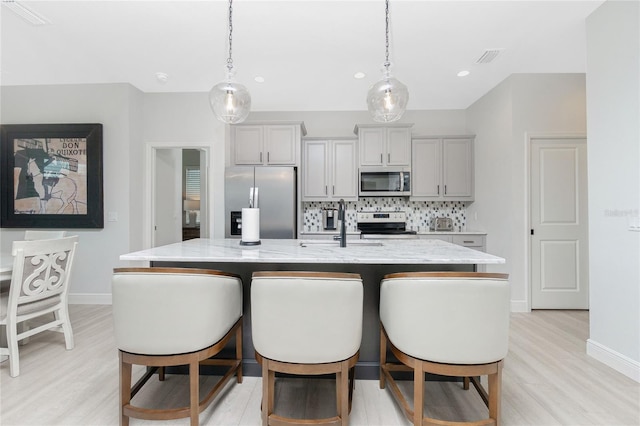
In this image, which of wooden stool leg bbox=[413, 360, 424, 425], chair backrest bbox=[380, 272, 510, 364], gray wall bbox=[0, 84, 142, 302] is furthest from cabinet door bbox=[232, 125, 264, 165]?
wooden stool leg bbox=[413, 360, 424, 425]

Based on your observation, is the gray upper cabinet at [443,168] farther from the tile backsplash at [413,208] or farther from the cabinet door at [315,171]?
the cabinet door at [315,171]

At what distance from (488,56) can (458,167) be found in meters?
1.57

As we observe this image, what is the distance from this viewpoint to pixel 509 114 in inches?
135

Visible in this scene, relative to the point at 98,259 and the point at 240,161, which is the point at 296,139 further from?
the point at 98,259

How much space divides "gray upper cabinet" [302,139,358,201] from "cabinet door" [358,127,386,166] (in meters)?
0.12

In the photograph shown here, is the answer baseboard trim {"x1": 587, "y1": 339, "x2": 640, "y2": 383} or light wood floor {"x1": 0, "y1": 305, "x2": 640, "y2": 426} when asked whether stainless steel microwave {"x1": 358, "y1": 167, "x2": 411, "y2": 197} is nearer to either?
light wood floor {"x1": 0, "y1": 305, "x2": 640, "y2": 426}

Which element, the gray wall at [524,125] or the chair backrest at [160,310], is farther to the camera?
the gray wall at [524,125]

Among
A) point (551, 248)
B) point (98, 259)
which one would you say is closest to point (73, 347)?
point (98, 259)

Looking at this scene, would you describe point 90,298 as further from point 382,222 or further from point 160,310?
point 382,222

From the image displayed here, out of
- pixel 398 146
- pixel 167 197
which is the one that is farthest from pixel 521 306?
pixel 167 197

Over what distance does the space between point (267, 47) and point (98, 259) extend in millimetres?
3186

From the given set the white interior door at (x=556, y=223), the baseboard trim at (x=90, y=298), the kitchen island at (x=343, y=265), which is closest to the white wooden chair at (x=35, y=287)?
the kitchen island at (x=343, y=265)

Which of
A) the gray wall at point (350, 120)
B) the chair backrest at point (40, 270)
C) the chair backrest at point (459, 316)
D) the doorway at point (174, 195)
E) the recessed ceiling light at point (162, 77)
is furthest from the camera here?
the gray wall at point (350, 120)

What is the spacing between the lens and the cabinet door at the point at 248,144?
402 cm
